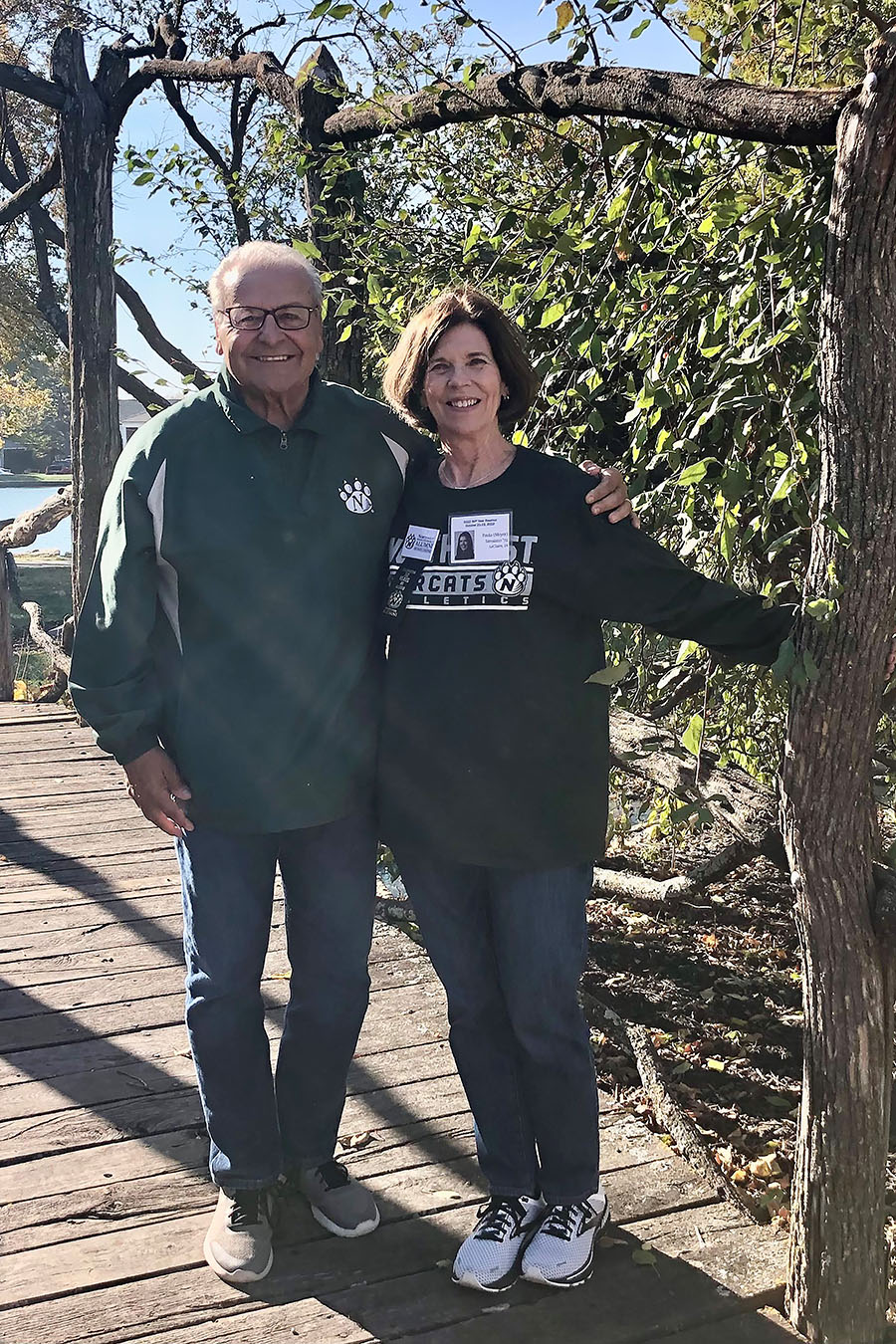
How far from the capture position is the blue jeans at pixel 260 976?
2656 mm

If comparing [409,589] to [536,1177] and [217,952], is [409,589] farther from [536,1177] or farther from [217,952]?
[536,1177]

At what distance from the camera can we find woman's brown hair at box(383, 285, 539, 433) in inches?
99.5

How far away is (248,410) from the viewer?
8.51 feet

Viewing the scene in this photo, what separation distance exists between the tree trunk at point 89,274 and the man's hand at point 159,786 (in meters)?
5.49

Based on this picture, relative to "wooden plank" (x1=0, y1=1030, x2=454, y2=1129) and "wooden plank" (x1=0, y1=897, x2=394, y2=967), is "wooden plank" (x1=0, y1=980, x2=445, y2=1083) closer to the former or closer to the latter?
"wooden plank" (x1=0, y1=1030, x2=454, y2=1129)

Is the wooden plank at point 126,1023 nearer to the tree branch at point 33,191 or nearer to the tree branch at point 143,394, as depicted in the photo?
the tree branch at point 143,394

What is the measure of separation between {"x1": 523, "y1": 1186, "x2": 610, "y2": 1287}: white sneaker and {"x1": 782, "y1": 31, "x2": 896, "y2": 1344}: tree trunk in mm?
433

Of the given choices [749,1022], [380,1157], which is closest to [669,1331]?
[380,1157]

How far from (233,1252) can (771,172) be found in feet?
8.72

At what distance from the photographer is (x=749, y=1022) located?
526 cm

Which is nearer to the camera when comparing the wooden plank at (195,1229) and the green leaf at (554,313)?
the wooden plank at (195,1229)

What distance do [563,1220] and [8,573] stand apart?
406 inches

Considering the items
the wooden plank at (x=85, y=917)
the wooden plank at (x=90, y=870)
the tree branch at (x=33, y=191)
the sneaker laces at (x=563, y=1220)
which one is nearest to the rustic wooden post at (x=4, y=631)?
the tree branch at (x=33, y=191)

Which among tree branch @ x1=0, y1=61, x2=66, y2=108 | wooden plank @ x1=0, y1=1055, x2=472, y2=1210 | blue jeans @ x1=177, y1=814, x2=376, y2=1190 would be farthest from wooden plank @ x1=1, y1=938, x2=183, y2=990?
tree branch @ x1=0, y1=61, x2=66, y2=108
